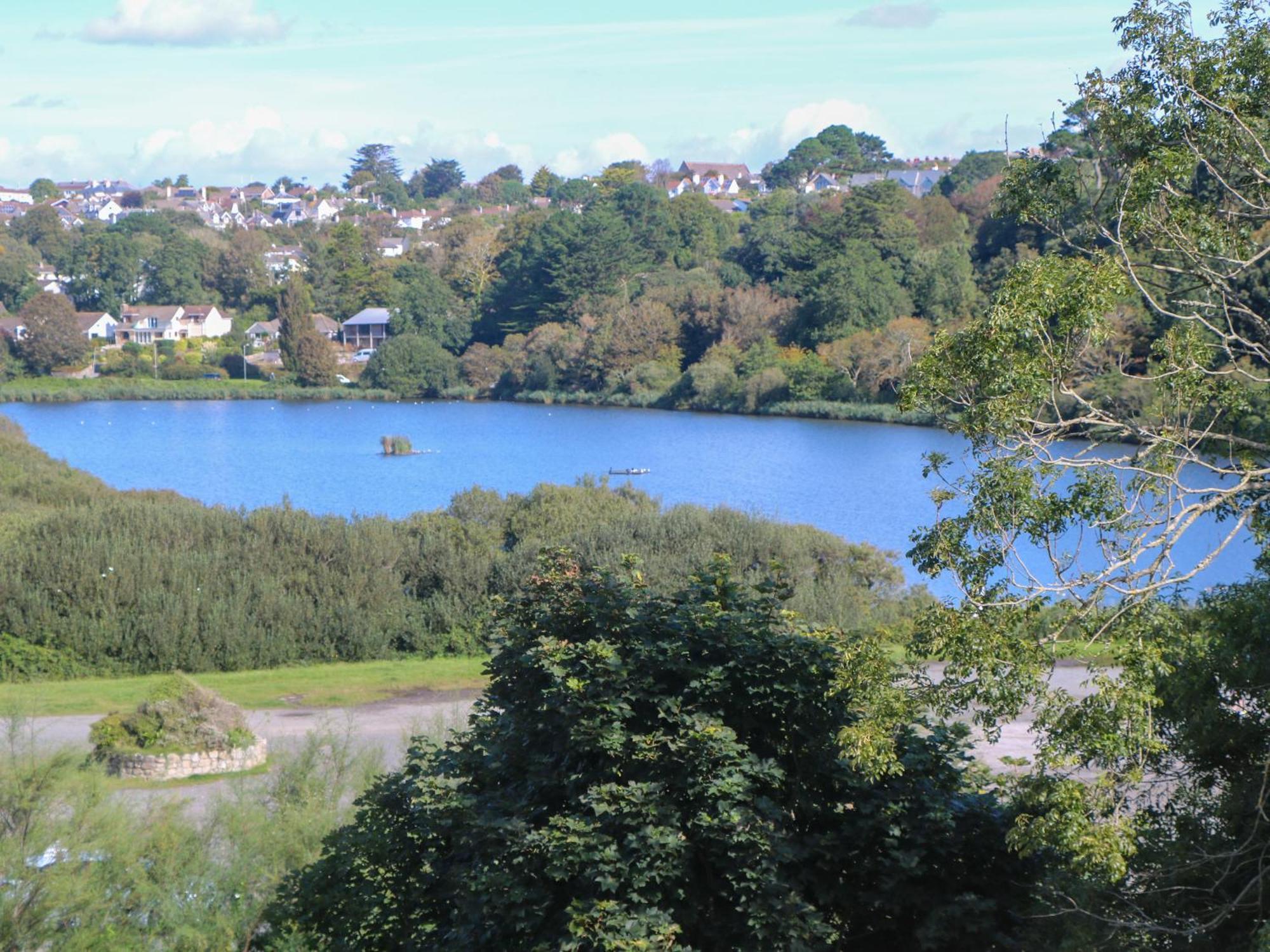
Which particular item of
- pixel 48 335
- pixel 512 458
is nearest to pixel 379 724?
pixel 512 458

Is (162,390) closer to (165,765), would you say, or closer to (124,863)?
(165,765)

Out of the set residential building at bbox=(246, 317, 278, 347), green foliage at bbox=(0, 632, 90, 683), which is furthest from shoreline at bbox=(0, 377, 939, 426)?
green foliage at bbox=(0, 632, 90, 683)

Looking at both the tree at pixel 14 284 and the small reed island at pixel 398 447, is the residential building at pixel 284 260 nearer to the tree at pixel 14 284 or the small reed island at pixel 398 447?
the tree at pixel 14 284

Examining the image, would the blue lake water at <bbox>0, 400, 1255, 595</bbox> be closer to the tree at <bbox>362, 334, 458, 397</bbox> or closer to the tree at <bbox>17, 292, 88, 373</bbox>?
the tree at <bbox>17, 292, 88, 373</bbox>

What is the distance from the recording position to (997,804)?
772cm

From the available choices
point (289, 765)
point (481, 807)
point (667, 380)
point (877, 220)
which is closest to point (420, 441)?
point (667, 380)

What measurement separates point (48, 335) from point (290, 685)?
3031 inches

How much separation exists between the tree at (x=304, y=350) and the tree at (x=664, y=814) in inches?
3300

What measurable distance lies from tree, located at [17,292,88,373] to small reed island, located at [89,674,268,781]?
81109mm

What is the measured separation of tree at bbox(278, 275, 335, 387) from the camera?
89375 mm

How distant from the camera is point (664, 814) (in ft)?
22.8

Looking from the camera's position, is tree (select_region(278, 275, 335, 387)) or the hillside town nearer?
tree (select_region(278, 275, 335, 387))

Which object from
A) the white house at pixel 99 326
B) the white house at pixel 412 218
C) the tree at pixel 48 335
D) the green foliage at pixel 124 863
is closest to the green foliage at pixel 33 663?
the green foliage at pixel 124 863

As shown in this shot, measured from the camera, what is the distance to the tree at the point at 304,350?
89.4 m
